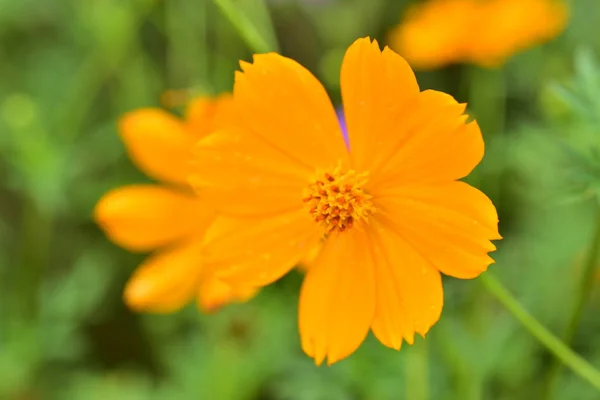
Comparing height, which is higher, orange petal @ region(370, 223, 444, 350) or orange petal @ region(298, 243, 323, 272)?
orange petal @ region(370, 223, 444, 350)

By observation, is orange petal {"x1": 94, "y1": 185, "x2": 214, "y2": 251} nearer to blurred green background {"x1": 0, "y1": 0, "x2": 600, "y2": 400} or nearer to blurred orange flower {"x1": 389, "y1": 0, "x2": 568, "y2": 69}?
blurred green background {"x1": 0, "y1": 0, "x2": 600, "y2": 400}

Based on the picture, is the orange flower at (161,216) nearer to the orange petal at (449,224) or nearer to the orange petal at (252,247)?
the orange petal at (252,247)

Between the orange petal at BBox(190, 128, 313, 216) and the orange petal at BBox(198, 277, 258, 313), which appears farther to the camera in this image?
the orange petal at BBox(198, 277, 258, 313)

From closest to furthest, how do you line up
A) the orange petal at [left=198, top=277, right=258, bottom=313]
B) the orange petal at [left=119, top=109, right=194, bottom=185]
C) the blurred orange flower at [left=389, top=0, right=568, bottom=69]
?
1. the orange petal at [left=198, top=277, right=258, bottom=313]
2. the orange petal at [left=119, top=109, right=194, bottom=185]
3. the blurred orange flower at [left=389, top=0, right=568, bottom=69]

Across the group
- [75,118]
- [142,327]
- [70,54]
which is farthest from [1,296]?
[70,54]

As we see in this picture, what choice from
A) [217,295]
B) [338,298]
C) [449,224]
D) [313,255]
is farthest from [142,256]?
[449,224]

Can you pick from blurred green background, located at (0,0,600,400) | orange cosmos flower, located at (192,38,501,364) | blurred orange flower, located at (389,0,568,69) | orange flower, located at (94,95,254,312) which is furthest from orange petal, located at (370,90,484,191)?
blurred orange flower, located at (389,0,568,69)

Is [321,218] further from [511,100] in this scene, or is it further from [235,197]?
[511,100]
